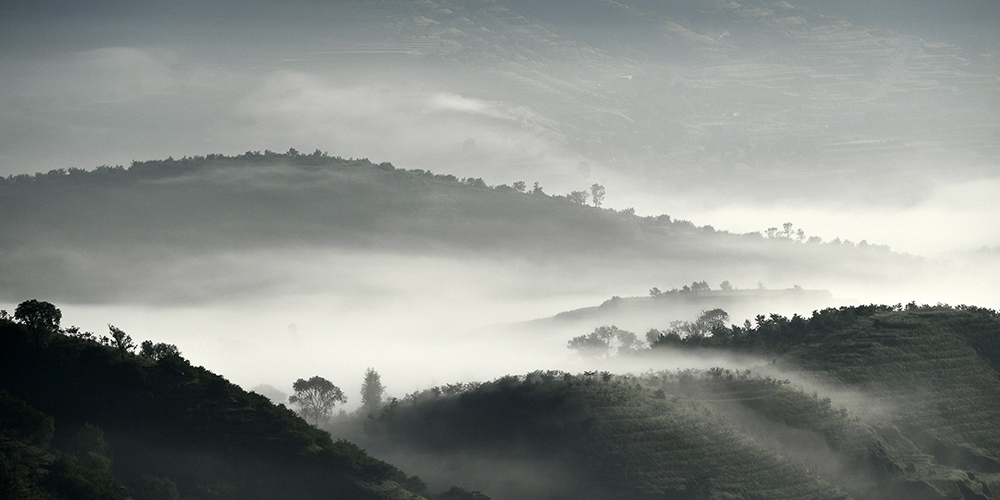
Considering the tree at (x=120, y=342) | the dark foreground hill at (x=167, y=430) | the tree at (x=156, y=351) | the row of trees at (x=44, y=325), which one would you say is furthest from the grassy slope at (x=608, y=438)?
the row of trees at (x=44, y=325)

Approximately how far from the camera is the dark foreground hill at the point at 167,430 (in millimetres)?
81562

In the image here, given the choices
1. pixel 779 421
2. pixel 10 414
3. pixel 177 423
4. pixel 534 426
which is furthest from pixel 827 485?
pixel 10 414

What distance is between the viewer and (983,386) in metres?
127

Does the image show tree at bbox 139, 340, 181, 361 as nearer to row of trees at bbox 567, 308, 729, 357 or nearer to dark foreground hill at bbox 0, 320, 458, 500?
dark foreground hill at bbox 0, 320, 458, 500

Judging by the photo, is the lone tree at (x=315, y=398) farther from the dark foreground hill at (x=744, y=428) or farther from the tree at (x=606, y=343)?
the tree at (x=606, y=343)

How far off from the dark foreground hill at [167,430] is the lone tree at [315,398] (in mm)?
41809

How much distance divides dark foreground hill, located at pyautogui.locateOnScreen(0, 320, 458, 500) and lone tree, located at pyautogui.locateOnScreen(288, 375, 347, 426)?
41.8m

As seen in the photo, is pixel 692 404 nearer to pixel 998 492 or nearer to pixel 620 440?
pixel 620 440

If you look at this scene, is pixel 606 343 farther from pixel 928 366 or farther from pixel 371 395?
pixel 928 366

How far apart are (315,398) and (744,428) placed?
59.6 meters

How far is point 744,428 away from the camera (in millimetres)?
112312

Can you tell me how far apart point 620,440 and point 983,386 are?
169 ft

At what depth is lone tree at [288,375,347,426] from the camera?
138 meters

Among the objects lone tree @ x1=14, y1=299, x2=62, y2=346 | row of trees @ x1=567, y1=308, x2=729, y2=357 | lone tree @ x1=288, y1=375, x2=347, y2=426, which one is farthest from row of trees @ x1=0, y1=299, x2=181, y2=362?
row of trees @ x1=567, y1=308, x2=729, y2=357
